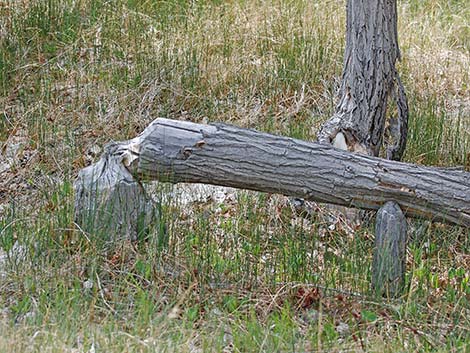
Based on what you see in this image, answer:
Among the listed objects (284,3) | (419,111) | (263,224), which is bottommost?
(263,224)

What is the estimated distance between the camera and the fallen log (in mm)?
5172

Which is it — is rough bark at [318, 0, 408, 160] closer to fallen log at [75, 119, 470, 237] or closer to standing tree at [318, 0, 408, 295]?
standing tree at [318, 0, 408, 295]

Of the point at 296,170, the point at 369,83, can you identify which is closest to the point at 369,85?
the point at 369,83

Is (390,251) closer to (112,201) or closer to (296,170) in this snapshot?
(296,170)

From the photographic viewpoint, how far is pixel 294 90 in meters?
8.09

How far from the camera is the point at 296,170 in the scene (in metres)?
5.19

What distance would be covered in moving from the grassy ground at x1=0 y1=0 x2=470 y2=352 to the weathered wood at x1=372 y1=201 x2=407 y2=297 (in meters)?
0.13

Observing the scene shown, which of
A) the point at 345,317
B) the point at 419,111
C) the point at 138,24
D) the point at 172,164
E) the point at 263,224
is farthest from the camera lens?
the point at 138,24

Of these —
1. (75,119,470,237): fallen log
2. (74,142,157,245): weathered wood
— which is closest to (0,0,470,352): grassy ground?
(74,142,157,245): weathered wood

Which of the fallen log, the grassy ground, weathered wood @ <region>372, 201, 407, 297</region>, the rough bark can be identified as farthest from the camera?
the rough bark

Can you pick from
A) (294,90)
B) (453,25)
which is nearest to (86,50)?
(294,90)

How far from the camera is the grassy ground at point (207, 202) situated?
14.6 ft

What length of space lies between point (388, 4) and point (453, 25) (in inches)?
125

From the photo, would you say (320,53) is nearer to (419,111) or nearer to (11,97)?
(419,111)
